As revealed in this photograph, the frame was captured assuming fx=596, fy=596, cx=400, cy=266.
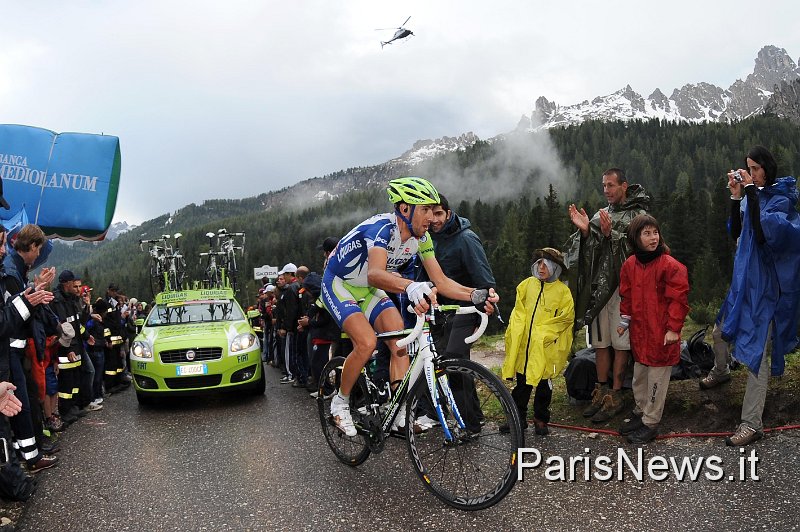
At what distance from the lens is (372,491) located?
14.2 feet

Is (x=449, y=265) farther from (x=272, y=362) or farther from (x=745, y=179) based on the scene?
(x=272, y=362)

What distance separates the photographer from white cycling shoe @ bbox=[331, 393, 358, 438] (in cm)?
473

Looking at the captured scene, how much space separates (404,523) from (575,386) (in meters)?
3.09

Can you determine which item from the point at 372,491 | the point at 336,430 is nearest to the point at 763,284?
the point at 372,491

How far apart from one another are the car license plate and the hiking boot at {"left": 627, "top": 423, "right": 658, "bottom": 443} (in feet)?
18.7

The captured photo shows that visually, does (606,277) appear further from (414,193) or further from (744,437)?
(414,193)

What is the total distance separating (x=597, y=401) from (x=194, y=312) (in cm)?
691

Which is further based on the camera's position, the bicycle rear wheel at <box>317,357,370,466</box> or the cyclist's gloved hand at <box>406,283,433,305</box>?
the bicycle rear wheel at <box>317,357,370,466</box>

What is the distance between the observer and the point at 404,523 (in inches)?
146

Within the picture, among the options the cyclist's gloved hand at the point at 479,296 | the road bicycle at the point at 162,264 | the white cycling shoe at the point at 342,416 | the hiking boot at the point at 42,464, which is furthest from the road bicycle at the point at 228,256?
the cyclist's gloved hand at the point at 479,296

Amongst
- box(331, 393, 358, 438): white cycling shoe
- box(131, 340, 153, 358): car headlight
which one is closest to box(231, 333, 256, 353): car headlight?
box(131, 340, 153, 358): car headlight

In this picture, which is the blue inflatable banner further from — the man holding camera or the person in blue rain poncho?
the person in blue rain poncho

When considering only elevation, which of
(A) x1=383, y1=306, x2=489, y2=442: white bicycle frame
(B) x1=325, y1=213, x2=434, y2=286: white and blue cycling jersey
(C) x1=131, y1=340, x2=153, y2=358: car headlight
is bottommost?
(C) x1=131, y1=340, x2=153, y2=358: car headlight

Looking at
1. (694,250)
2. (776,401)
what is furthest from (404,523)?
(694,250)
